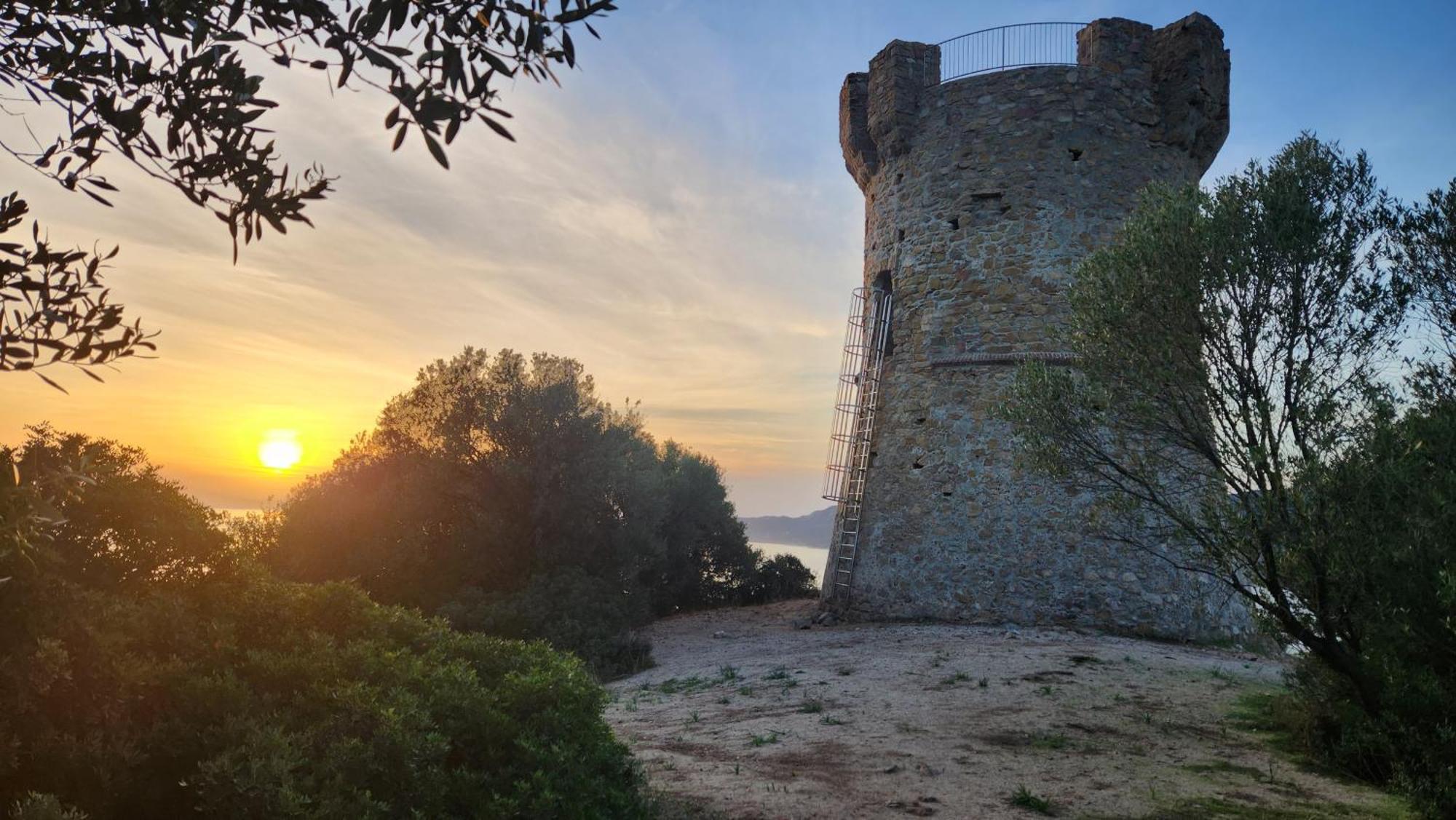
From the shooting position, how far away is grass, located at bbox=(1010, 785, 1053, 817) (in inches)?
233

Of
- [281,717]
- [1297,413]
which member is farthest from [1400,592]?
[281,717]

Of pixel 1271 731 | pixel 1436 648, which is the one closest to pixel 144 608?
pixel 1436 648

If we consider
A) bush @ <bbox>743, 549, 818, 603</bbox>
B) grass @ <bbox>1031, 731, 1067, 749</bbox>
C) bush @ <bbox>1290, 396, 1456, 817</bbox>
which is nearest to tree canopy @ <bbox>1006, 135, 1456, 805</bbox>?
bush @ <bbox>1290, 396, 1456, 817</bbox>

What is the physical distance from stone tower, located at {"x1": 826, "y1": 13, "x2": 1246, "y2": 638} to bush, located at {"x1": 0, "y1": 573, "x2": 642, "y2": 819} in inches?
430

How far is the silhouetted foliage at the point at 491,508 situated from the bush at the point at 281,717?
10.3 meters

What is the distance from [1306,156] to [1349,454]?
10.3 feet

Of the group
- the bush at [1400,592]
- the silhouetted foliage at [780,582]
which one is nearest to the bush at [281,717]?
the bush at [1400,592]

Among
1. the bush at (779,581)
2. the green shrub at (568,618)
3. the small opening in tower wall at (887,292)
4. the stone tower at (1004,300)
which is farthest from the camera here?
the bush at (779,581)

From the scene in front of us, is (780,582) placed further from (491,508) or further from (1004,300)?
(1004,300)

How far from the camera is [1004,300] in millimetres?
15867

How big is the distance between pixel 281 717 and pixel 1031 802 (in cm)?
473

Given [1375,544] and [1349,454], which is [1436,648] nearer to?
[1375,544]

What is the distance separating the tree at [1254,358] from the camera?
7598mm

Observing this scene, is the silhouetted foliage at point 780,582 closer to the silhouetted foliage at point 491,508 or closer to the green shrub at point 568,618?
the silhouetted foliage at point 491,508
